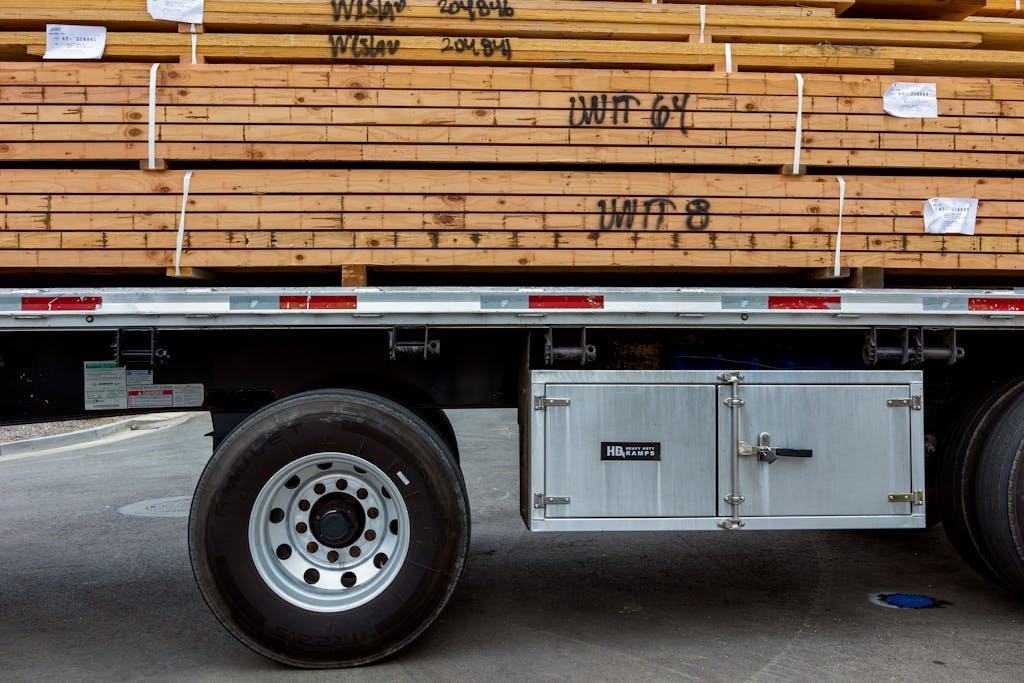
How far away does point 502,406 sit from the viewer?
4652 millimetres

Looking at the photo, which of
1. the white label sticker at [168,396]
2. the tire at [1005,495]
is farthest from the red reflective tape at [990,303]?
the white label sticker at [168,396]

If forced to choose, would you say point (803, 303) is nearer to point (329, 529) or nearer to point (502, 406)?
point (502, 406)

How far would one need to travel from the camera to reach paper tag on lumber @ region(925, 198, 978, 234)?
4.37 m

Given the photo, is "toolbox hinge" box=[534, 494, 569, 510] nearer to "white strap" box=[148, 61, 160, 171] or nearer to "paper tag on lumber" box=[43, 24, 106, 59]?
"white strap" box=[148, 61, 160, 171]

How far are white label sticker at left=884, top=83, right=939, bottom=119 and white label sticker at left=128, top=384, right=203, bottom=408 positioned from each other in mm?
3951

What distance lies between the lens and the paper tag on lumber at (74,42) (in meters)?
4.16

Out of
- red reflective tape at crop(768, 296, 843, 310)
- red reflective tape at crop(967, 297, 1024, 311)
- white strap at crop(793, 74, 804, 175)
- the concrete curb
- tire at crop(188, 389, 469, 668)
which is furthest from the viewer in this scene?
the concrete curb

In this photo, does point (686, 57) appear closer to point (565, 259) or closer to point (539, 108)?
point (539, 108)

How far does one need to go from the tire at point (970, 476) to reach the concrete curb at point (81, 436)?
28.7 feet

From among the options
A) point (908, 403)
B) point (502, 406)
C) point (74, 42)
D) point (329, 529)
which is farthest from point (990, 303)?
point (74, 42)

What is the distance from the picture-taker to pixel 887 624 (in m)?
4.42

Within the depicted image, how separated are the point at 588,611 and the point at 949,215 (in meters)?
2.89

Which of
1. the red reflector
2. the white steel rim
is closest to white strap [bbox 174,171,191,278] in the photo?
the red reflector

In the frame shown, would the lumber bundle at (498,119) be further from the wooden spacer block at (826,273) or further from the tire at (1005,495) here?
the tire at (1005,495)
